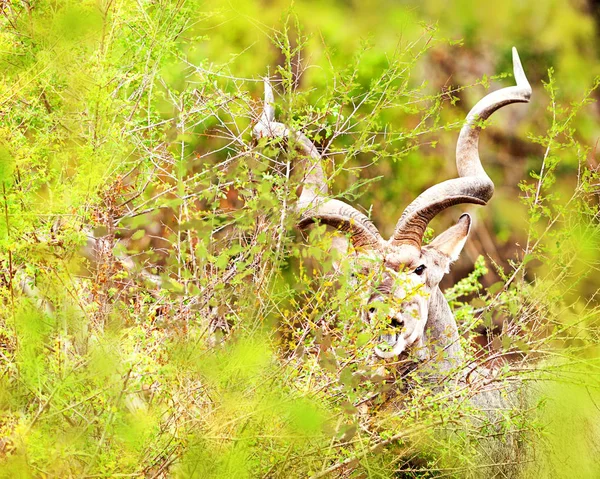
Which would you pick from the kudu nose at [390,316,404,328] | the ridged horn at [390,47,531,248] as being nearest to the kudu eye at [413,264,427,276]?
the ridged horn at [390,47,531,248]

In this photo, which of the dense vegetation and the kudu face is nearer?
the dense vegetation

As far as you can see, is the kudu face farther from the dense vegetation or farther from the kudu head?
the dense vegetation

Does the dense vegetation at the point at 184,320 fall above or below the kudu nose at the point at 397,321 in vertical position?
above

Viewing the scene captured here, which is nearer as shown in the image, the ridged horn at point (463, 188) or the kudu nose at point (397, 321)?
the kudu nose at point (397, 321)

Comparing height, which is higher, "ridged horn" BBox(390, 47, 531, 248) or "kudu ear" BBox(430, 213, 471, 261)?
"ridged horn" BBox(390, 47, 531, 248)

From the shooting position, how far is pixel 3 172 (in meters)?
2.78

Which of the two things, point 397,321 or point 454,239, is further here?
point 454,239

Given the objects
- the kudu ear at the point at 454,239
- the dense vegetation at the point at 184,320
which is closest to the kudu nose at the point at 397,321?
the dense vegetation at the point at 184,320

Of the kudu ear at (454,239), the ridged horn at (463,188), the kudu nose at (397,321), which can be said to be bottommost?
the kudu ear at (454,239)

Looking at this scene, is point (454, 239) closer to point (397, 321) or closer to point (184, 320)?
point (397, 321)

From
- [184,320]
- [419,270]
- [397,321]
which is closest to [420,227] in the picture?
[419,270]

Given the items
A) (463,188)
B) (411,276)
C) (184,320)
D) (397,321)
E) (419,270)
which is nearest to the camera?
(184,320)

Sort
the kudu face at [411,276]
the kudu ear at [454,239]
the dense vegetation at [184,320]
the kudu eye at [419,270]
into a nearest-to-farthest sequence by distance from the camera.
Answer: the dense vegetation at [184,320]
the kudu face at [411,276]
the kudu eye at [419,270]
the kudu ear at [454,239]

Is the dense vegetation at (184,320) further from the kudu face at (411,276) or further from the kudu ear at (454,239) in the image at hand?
the kudu ear at (454,239)
